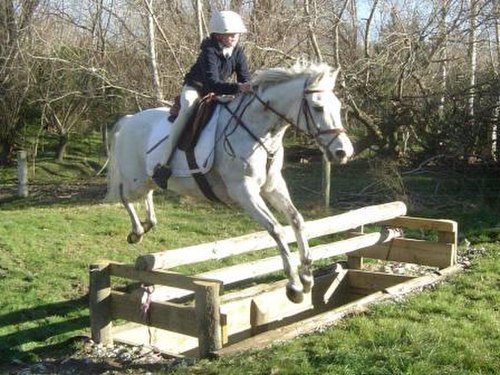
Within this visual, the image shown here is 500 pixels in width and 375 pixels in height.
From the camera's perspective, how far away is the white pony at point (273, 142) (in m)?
4.95

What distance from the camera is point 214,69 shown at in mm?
5594

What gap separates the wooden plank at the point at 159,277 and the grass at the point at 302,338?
733 millimetres

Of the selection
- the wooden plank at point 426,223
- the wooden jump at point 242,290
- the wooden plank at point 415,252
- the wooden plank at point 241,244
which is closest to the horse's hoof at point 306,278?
the wooden plank at point 241,244

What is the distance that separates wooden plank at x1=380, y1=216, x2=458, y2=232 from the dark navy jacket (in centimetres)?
350

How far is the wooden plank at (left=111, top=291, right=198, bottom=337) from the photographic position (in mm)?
5551

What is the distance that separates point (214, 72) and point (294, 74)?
71cm

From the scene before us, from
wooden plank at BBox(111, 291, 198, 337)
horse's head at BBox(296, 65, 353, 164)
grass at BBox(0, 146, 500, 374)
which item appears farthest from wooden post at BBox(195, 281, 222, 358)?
horse's head at BBox(296, 65, 353, 164)

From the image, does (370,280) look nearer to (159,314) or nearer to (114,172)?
(159,314)

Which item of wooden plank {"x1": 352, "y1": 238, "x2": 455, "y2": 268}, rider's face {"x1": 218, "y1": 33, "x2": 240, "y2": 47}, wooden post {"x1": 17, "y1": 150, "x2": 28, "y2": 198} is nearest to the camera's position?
rider's face {"x1": 218, "y1": 33, "x2": 240, "y2": 47}

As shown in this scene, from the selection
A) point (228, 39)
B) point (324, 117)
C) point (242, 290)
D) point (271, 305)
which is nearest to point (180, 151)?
point (228, 39)

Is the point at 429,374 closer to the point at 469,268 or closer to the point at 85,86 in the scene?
the point at 469,268

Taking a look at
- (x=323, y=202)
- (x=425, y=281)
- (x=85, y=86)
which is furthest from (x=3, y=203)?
(x=425, y=281)

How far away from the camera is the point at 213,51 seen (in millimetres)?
5617

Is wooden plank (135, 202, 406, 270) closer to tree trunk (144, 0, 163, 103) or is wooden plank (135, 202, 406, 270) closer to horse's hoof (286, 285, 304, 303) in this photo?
horse's hoof (286, 285, 304, 303)
